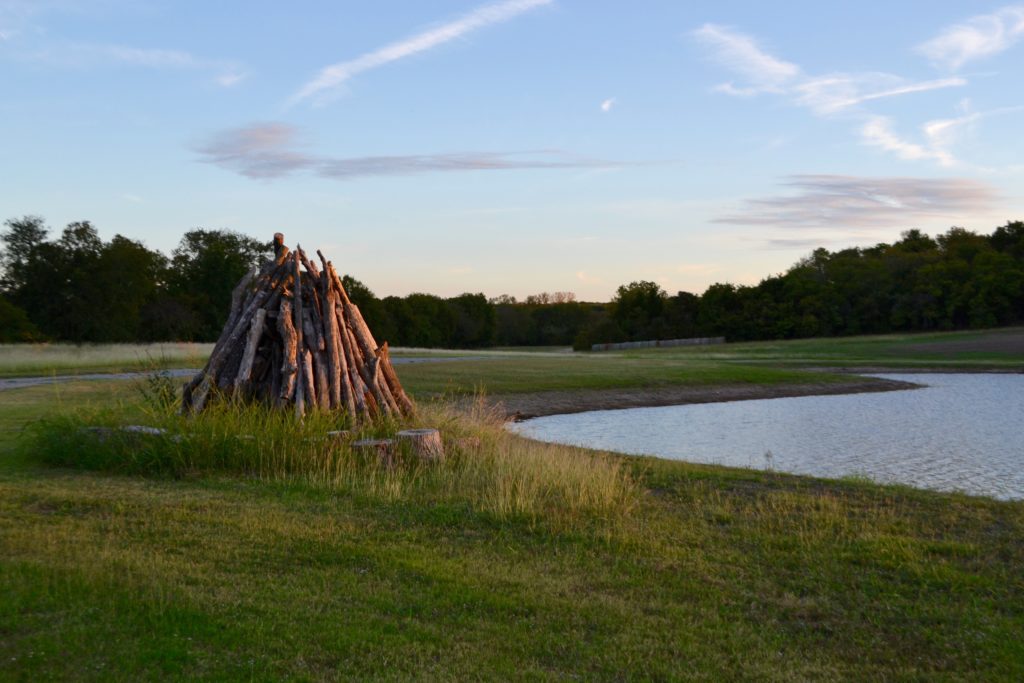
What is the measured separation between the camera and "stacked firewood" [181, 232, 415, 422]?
13.7m

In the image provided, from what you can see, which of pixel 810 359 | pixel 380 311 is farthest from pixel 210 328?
pixel 810 359

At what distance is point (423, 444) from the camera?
12.2 m

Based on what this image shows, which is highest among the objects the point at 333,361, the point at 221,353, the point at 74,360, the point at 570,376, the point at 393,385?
the point at 221,353

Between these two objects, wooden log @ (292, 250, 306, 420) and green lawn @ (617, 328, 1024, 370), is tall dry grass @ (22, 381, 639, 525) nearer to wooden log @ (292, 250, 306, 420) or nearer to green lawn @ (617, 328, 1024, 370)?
wooden log @ (292, 250, 306, 420)

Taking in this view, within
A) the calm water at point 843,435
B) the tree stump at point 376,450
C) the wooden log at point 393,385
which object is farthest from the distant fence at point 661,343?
the tree stump at point 376,450

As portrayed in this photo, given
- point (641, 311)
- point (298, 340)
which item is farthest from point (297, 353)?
point (641, 311)

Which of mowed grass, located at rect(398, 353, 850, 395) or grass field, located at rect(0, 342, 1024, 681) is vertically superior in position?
mowed grass, located at rect(398, 353, 850, 395)

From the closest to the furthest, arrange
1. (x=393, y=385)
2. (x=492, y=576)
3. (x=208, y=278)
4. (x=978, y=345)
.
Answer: (x=492, y=576) < (x=393, y=385) < (x=978, y=345) < (x=208, y=278)

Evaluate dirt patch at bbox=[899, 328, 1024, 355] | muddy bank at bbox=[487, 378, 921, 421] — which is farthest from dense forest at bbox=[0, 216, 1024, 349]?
muddy bank at bbox=[487, 378, 921, 421]

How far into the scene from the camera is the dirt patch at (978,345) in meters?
53.2

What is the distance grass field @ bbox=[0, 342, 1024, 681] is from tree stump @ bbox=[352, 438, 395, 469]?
0.48 meters

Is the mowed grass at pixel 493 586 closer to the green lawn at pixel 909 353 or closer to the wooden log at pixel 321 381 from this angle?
the wooden log at pixel 321 381

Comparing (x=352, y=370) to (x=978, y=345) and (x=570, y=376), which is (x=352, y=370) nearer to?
(x=570, y=376)

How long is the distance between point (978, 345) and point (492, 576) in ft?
186
